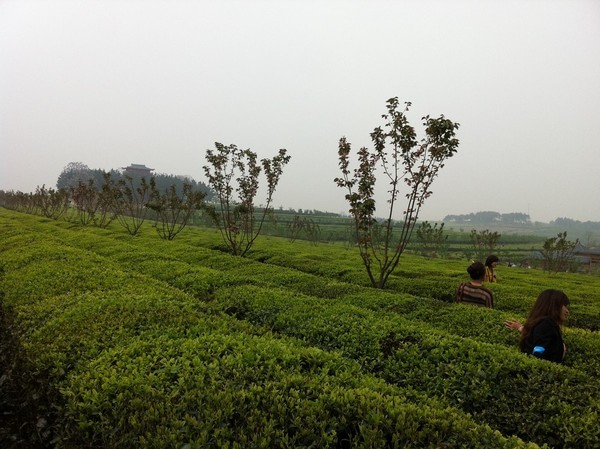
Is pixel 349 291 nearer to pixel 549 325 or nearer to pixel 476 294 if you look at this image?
pixel 476 294

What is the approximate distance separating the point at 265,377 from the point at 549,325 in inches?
155

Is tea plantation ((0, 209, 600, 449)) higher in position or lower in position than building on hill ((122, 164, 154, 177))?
lower

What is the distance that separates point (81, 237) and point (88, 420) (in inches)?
756

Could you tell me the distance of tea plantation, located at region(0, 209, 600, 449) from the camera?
2.71 m

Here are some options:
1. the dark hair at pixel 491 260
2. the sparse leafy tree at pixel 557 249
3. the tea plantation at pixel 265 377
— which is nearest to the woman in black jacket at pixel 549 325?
the tea plantation at pixel 265 377

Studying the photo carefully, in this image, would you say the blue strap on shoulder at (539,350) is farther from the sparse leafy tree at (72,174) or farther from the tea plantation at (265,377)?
the sparse leafy tree at (72,174)

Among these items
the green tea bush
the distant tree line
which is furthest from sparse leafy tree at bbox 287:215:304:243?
the distant tree line

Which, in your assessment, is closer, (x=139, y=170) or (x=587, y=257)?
(x=587, y=257)

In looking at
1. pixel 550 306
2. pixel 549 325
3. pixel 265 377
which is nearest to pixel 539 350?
pixel 549 325

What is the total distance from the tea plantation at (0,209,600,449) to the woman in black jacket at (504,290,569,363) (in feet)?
1.16

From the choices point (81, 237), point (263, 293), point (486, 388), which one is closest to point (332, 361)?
point (486, 388)

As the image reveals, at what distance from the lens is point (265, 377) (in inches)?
134

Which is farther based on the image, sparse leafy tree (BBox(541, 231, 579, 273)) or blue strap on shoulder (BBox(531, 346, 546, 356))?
sparse leafy tree (BBox(541, 231, 579, 273))

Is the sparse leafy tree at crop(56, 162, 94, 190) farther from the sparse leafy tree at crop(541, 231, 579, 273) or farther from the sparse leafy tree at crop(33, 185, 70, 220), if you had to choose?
the sparse leafy tree at crop(541, 231, 579, 273)
